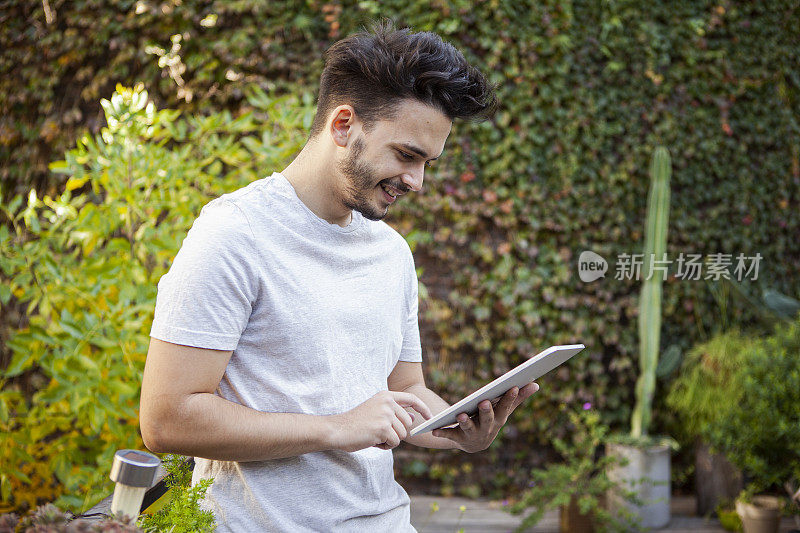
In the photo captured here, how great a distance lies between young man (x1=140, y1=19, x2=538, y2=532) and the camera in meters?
1.06

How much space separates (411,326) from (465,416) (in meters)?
0.31

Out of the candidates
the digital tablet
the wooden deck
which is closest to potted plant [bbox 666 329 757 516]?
the wooden deck

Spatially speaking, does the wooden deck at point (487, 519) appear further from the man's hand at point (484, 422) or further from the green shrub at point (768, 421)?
the man's hand at point (484, 422)

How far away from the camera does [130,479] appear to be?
0.83 meters

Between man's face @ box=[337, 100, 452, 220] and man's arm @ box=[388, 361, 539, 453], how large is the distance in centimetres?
41

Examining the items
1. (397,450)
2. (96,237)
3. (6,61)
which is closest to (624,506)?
(397,450)

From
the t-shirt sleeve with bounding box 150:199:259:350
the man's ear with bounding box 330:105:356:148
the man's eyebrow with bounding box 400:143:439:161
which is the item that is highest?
the man's ear with bounding box 330:105:356:148

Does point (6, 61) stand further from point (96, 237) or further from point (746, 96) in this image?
point (746, 96)

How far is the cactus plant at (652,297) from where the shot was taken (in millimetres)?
3469

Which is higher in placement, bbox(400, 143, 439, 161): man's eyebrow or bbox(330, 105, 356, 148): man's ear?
bbox(330, 105, 356, 148): man's ear

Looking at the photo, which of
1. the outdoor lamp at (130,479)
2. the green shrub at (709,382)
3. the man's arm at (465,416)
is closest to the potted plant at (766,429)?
the green shrub at (709,382)

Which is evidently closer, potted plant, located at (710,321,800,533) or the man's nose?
the man's nose

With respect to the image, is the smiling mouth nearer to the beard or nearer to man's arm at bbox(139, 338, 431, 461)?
the beard

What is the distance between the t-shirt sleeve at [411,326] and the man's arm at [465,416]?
0.06 ft
